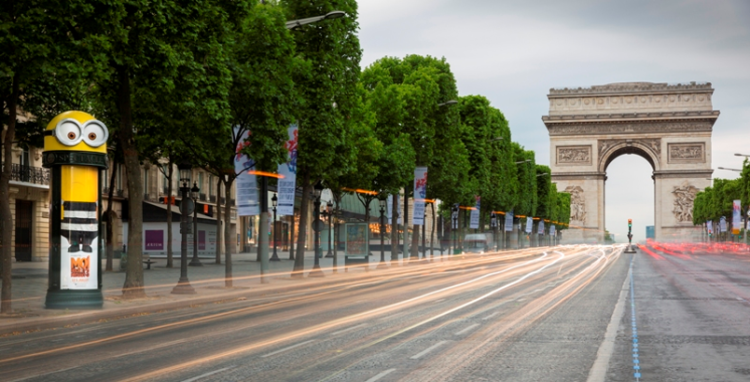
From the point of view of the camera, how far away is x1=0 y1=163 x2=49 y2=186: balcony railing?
179 feet

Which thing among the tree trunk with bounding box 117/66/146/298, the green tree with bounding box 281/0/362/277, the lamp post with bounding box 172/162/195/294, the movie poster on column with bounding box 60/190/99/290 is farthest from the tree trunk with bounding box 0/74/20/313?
the green tree with bounding box 281/0/362/277

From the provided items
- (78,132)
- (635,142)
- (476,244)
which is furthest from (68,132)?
(635,142)

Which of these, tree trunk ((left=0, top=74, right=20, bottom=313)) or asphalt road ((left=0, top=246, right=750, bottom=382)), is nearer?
asphalt road ((left=0, top=246, right=750, bottom=382))

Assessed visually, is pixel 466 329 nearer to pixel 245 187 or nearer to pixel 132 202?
pixel 132 202

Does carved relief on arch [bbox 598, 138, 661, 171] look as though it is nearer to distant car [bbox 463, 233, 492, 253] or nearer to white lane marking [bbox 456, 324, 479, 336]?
distant car [bbox 463, 233, 492, 253]

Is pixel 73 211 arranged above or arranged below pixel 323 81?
below

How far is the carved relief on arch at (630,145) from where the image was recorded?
141m

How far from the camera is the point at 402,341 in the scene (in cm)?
1656

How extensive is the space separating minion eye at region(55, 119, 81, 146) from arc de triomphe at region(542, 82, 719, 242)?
413 ft

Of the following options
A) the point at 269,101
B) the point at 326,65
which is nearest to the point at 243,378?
the point at 269,101

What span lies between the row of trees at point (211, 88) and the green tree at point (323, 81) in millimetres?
56

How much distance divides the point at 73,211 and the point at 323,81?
16295 mm

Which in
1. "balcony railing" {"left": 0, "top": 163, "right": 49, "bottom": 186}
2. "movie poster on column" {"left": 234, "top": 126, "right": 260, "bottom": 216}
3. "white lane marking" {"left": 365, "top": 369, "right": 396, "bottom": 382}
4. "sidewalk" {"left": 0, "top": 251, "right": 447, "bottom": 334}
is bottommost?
"sidewalk" {"left": 0, "top": 251, "right": 447, "bottom": 334}

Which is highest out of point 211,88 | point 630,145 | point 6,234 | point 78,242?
point 630,145
